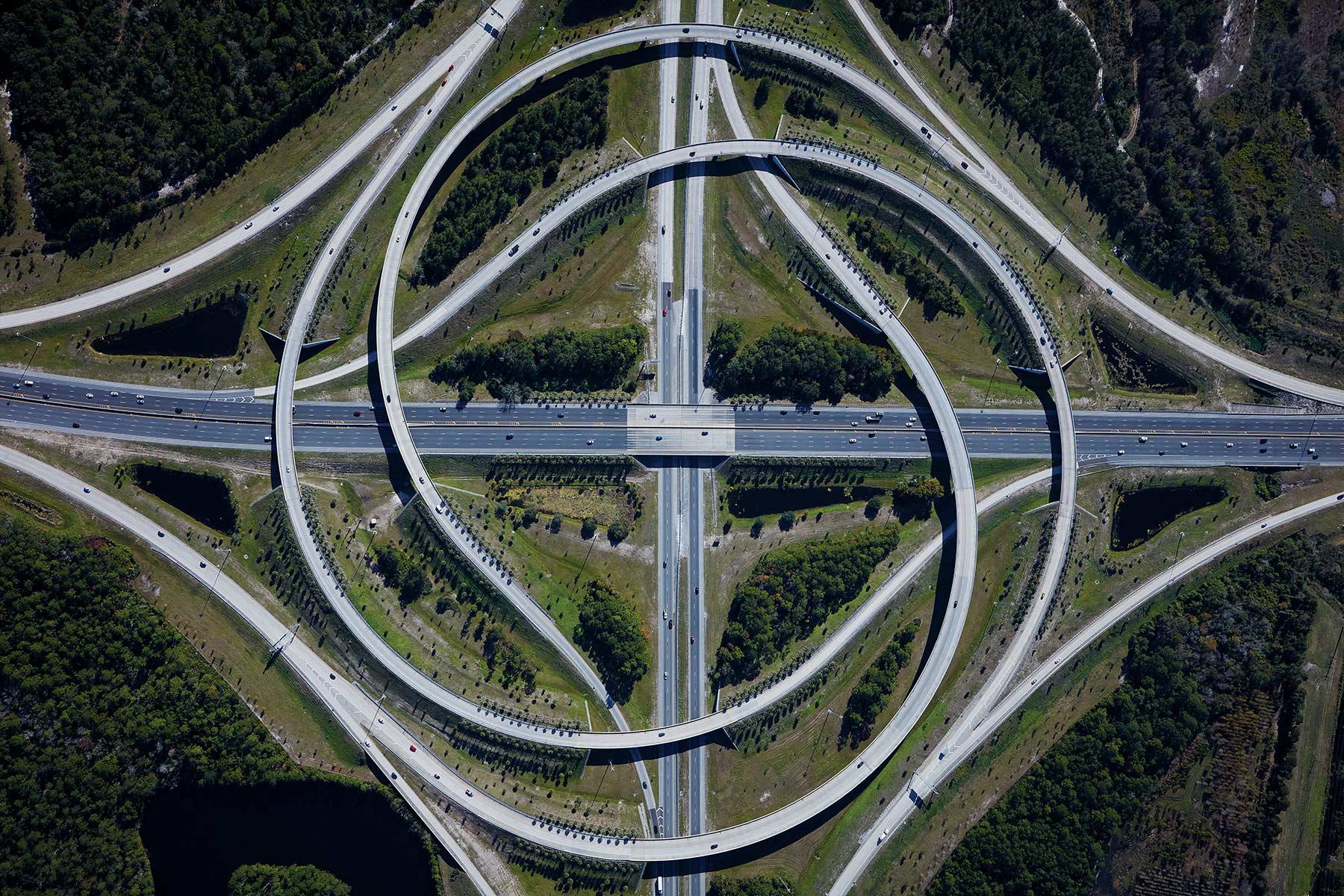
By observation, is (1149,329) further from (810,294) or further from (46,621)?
(46,621)

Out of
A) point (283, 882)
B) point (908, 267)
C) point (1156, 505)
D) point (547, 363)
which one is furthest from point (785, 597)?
point (283, 882)

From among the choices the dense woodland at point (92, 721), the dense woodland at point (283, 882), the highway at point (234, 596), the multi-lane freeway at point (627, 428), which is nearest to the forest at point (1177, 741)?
the multi-lane freeway at point (627, 428)

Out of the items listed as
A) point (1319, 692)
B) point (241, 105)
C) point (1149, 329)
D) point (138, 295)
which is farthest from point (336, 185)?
point (1319, 692)

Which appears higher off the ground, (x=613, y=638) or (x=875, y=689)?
(x=875, y=689)

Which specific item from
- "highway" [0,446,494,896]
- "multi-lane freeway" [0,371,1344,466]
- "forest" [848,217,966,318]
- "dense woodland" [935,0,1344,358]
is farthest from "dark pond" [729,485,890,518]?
"highway" [0,446,494,896]

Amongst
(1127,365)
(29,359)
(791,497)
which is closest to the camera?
(29,359)

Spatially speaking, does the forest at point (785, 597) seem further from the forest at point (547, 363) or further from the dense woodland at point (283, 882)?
the dense woodland at point (283, 882)

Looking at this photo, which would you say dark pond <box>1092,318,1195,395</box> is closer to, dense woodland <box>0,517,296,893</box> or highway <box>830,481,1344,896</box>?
highway <box>830,481,1344,896</box>

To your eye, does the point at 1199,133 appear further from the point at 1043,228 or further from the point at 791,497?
the point at 791,497
